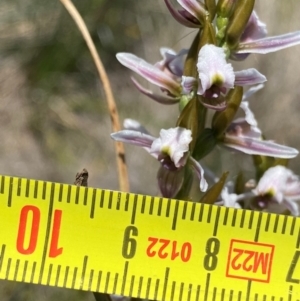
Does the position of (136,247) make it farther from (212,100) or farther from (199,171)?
(212,100)

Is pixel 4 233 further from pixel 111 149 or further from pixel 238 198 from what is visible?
pixel 111 149

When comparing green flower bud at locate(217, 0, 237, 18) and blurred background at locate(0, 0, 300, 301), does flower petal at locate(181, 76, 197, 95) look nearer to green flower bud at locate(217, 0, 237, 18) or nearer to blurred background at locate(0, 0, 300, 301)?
green flower bud at locate(217, 0, 237, 18)

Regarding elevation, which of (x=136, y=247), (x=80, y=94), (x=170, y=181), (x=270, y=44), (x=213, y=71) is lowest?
(x=136, y=247)

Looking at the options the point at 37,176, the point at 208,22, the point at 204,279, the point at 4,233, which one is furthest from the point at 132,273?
the point at 37,176

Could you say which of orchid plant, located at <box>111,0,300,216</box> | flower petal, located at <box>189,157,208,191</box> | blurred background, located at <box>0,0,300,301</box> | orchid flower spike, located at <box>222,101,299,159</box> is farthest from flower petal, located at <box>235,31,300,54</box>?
blurred background, located at <box>0,0,300,301</box>

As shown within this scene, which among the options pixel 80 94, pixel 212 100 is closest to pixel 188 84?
pixel 212 100
